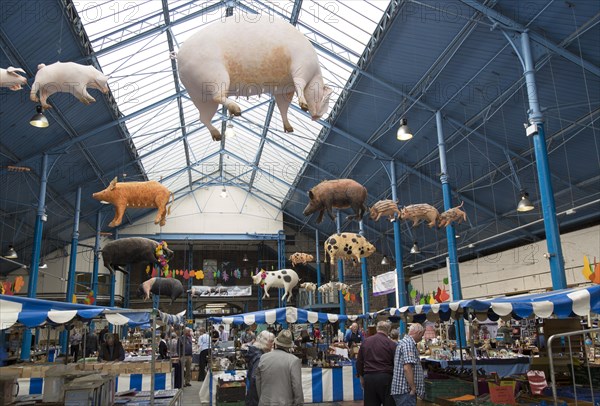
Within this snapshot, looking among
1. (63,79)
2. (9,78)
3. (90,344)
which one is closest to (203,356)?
(90,344)

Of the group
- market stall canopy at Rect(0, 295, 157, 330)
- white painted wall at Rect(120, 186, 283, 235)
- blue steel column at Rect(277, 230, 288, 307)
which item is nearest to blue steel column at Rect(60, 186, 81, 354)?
white painted wall at Rect(120, 186, 283, 235)

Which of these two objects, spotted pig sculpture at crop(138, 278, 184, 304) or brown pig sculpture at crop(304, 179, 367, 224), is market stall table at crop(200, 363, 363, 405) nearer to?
brown pig sculpture at crop(304, 179, 367, 224)

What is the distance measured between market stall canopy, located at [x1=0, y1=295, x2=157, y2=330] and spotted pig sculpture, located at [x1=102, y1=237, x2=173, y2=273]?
291 cm

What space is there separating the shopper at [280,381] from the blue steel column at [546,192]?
6880 millimetres

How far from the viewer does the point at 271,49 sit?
169 inches

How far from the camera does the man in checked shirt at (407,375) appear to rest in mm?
5324

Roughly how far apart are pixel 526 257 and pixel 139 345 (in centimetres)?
1676

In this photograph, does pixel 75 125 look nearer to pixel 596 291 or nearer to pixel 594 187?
pixel 596 291

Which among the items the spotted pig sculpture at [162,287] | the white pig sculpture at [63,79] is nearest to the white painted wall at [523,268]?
the spotted pig sculpture at [162,287]

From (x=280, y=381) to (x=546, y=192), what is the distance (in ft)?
24.6

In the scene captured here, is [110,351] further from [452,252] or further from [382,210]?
[452,252]

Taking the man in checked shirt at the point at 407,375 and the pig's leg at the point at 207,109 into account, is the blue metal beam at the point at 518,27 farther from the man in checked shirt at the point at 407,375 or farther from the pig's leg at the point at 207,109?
the pig's leg at the point at 207,109

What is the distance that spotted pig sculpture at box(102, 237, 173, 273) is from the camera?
1024 centimetres

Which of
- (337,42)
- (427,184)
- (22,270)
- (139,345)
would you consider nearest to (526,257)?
(427,184)
